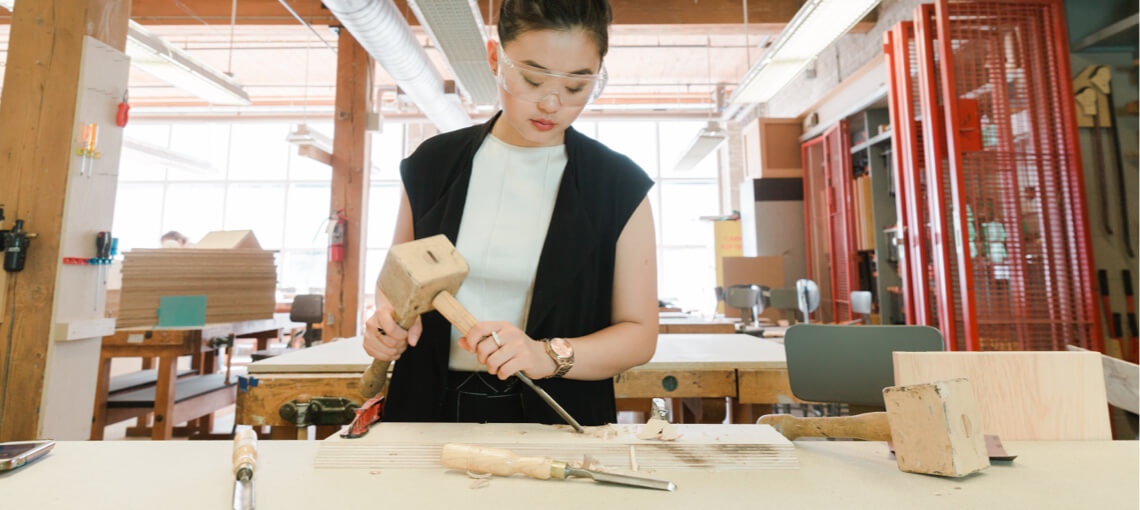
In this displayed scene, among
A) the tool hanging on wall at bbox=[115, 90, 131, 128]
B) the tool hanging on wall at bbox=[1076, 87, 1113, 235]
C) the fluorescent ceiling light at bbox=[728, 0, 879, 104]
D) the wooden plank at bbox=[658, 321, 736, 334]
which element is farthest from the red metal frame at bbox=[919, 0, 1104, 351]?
the tool hanging on wall at bbox=[115, 90, 131, 128]

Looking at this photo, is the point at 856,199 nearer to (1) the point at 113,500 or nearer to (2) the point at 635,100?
(2) the point at 635,100

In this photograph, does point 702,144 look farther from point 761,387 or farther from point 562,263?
point 562,263

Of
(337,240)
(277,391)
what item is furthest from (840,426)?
(337,240)

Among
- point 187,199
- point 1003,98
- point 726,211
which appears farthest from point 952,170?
point 187,199

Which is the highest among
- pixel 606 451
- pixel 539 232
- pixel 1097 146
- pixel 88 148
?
pixel 1097 146

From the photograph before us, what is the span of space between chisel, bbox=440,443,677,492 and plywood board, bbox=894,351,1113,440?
1.69ft

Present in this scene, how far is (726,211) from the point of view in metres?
8.47

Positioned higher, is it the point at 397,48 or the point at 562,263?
the point at 397,48

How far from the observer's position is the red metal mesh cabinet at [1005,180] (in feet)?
10.1

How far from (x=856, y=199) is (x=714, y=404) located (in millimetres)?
4159

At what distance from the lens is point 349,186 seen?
15.1 feet

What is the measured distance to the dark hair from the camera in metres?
0.87

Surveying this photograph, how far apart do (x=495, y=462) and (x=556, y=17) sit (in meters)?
0.72

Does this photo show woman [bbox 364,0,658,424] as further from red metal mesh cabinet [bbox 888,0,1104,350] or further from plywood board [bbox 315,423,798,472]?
red metal mesh cabinet [bbox 888,0,1104,350]
